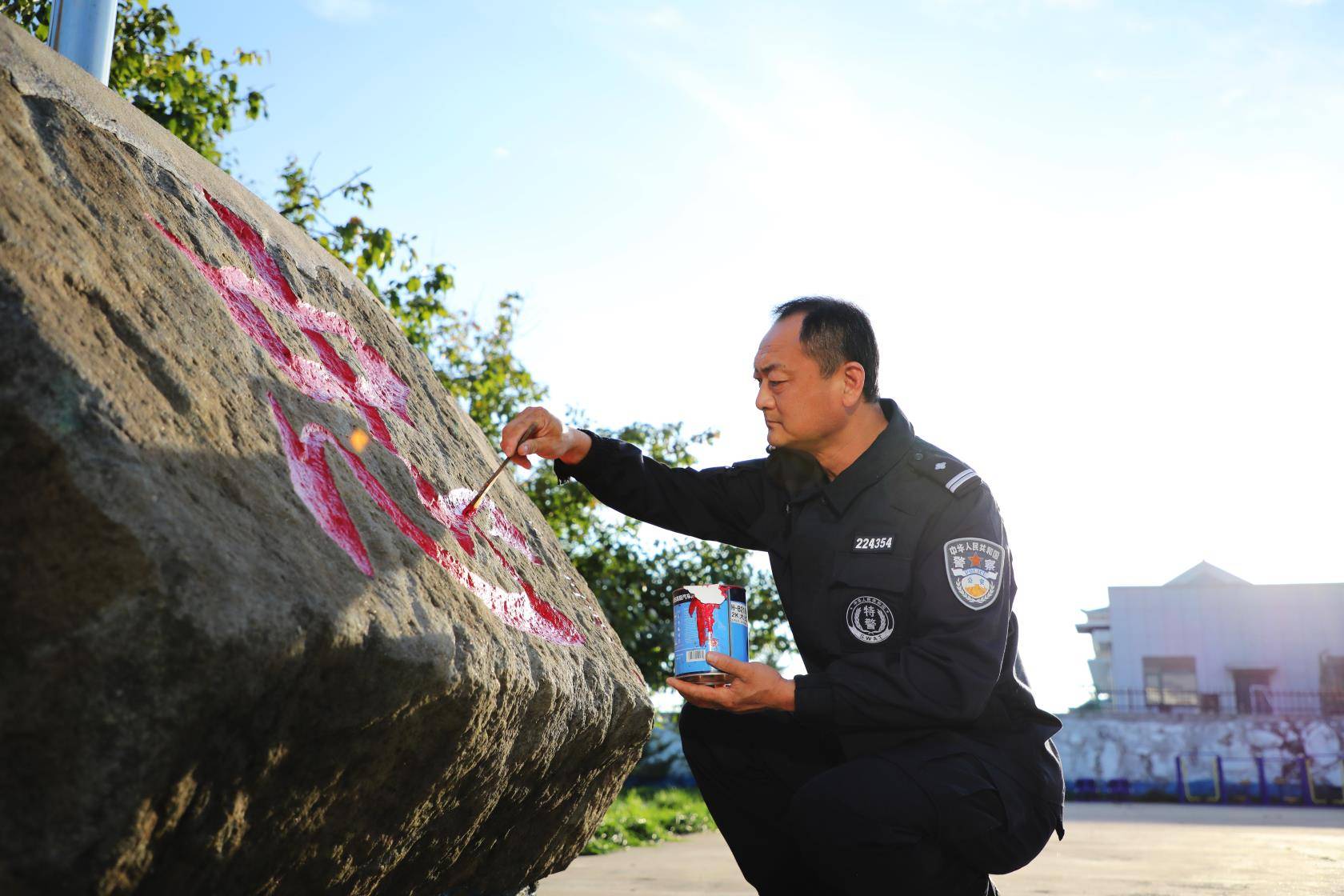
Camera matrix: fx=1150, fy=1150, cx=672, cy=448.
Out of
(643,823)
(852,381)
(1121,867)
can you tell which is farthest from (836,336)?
(643,823)

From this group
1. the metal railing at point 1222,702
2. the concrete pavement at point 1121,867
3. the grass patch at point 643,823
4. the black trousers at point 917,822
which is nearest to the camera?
the black trousers at point 917,822

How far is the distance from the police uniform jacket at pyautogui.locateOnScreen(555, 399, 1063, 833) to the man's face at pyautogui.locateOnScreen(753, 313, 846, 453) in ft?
0.40

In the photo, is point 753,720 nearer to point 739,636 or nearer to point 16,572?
point 739,636

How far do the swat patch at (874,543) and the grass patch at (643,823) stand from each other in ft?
12.2

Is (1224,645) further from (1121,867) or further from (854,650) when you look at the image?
(854,650)

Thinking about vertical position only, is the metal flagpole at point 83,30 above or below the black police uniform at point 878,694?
above

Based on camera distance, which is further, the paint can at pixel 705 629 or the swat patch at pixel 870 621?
the swat patch at pixel 870 621

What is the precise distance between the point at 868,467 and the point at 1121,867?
4435 millimetres

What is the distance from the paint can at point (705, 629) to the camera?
7.45 ft

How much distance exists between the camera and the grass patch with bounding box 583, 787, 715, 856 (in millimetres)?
7023

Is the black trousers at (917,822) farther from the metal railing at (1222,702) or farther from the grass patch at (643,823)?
the metal railing at (1222,702)

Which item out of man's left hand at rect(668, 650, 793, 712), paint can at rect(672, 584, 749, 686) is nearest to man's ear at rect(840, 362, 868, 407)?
paint can at rect(672, 584, 749, 686)

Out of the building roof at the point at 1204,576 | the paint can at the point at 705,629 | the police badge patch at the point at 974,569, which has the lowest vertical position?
the paint can at the point at 705,629

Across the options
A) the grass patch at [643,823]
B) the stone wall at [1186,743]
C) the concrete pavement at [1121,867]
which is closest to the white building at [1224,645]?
the stone wall at [1186,743]
